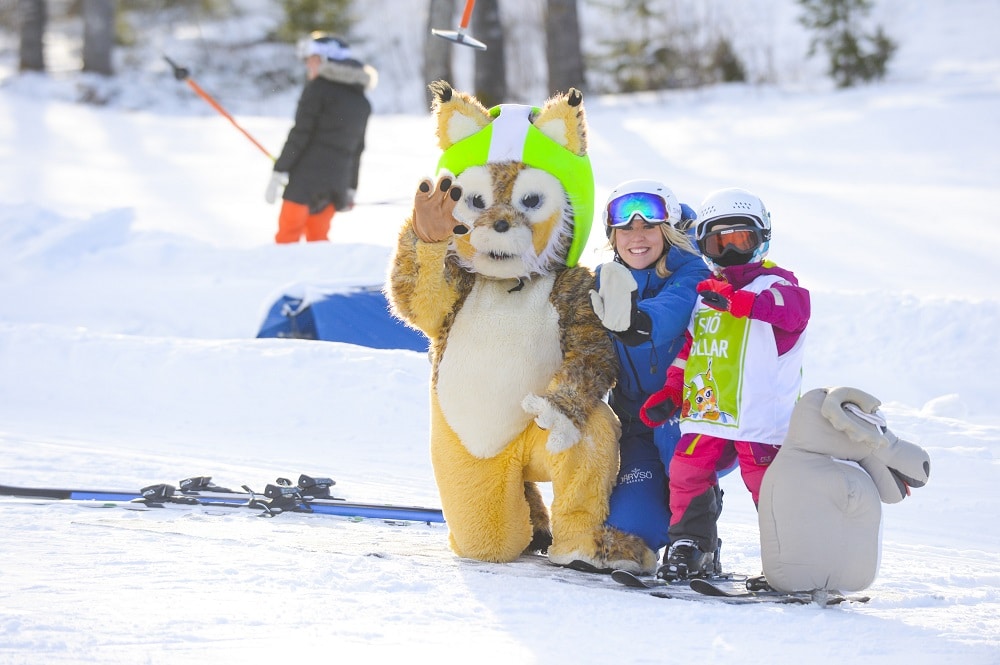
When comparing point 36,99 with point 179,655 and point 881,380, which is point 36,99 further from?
point 179,655

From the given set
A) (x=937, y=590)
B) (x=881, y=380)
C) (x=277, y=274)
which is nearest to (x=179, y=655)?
(x=937, y=590)

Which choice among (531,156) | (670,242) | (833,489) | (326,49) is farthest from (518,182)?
(326,49)

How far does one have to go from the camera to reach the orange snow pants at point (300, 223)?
8930 millimetres

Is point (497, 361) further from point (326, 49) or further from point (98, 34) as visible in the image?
point (98, 34)

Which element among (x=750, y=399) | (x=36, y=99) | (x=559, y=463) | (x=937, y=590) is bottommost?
(x=937, y=590)

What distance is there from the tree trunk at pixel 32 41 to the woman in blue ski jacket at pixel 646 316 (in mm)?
17021

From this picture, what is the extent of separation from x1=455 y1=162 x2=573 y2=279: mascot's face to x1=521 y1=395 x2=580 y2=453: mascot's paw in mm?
433

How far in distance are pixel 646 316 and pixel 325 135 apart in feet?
18.7

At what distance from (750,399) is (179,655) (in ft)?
5.59

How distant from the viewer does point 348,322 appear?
6.66 meters

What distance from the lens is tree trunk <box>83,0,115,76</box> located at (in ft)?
57.9

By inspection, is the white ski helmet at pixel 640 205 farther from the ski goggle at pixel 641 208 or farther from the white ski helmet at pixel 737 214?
the white ski helmet at pixel 737 214

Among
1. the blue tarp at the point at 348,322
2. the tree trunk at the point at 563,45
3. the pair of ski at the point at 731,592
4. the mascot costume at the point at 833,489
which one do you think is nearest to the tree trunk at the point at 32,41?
the tree trunk at the point at 563,45

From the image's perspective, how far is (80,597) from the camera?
2.94 metres
